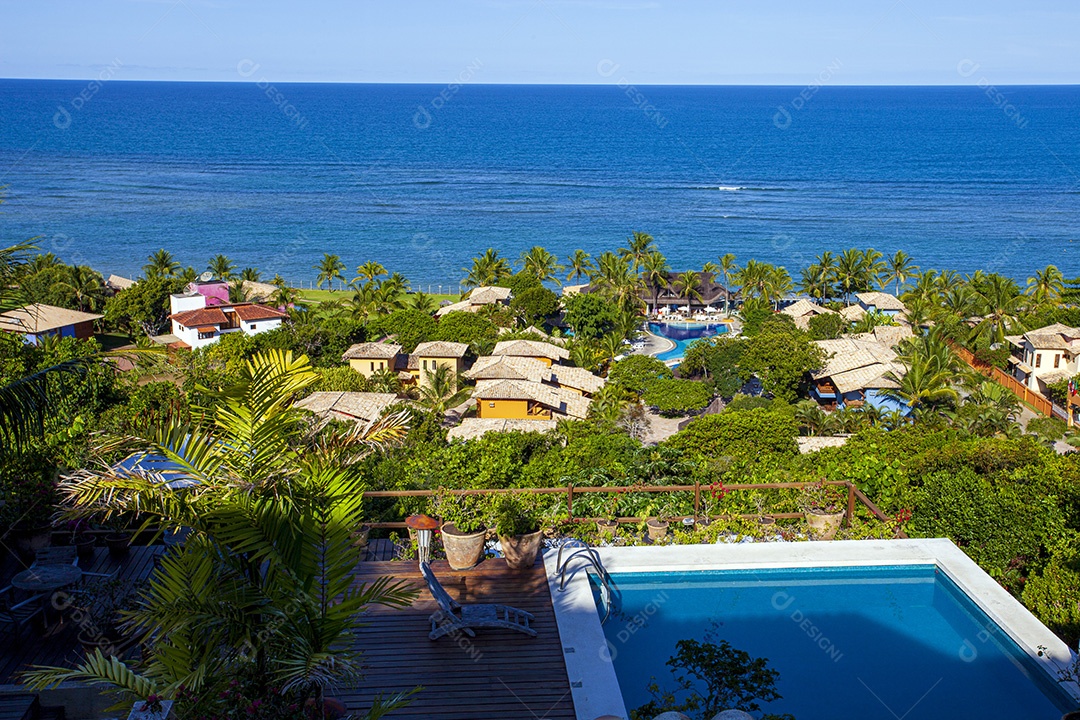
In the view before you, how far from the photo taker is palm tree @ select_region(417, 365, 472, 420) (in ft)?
127

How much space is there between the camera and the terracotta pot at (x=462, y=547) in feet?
32.2

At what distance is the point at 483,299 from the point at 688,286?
51.9 ft

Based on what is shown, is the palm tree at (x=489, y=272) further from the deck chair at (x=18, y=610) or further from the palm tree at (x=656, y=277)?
the deck chair at (x=18, y=610)

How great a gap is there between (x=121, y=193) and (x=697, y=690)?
423 feet

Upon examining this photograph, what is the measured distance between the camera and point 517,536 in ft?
Result: 31.9

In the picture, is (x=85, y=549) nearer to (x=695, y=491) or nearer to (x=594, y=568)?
(x=594, y=568)

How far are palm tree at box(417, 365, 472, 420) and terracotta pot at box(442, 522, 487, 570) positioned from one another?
27.5 meters

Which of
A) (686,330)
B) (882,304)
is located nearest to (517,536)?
(882,304)

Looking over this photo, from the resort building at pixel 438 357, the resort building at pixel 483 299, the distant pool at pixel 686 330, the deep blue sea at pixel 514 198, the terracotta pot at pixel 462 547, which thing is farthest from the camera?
the deep blue sea at pixel 514 198

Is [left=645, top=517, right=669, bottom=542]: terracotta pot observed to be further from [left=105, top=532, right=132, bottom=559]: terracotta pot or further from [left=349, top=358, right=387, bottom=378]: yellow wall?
[left=349, top=358, right=387, bottom=378]: yellow wall

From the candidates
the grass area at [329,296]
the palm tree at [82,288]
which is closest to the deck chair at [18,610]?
the palm tree at [82,288]

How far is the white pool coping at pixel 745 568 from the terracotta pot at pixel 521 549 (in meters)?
0.25

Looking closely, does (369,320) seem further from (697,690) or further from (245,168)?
(245,168)

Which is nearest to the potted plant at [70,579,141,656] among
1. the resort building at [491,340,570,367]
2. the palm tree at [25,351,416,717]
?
the palm tree at [25,351,416,717]
